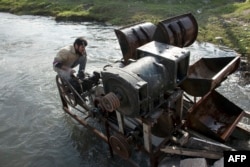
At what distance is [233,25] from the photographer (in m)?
13.7

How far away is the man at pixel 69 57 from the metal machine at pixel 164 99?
1.16ft

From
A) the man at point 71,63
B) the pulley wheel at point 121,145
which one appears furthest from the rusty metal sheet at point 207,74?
the man at point 71,63

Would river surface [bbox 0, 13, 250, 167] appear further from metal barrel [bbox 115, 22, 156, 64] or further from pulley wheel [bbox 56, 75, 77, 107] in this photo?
metal barrel [bbox 115, 22, 156, 64]

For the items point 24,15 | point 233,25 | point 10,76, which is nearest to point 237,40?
point 233,25

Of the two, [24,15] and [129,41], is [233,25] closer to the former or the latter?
[129,41]

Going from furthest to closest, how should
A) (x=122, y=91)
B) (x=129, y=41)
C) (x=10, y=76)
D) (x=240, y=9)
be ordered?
(x=240, y=9)
(x=10, y=76)
(x=129, y=41)
(x=122, y=91)

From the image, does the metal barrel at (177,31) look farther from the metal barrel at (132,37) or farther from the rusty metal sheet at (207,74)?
the rusty metal sheet at (207,74)

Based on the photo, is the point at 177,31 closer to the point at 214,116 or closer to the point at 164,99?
the point at 164,99

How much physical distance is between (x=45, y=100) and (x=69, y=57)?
116 inches

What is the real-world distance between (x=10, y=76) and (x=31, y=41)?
464cm

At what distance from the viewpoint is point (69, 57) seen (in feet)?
25.7

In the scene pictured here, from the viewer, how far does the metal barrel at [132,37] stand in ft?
22.9

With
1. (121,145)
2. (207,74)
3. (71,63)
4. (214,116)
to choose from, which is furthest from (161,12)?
(121,145)

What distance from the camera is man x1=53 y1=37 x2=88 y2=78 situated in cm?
756
